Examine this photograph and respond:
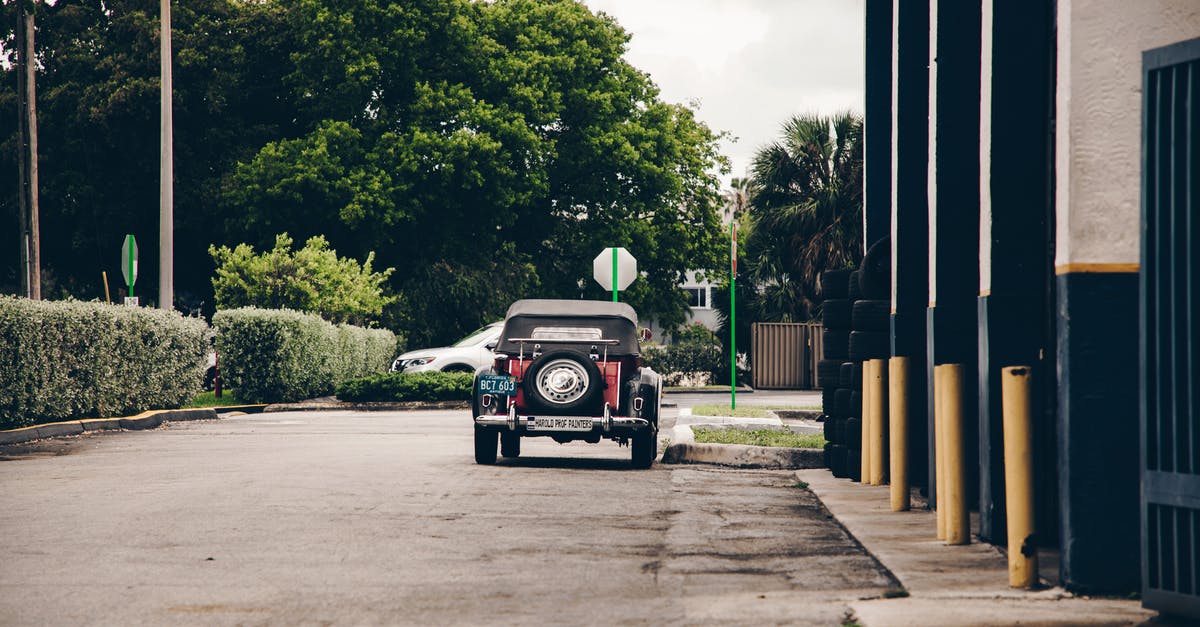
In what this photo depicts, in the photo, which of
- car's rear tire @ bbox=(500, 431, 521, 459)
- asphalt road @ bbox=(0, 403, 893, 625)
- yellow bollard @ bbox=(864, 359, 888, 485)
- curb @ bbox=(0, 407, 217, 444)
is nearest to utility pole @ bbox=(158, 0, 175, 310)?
curb @ bbox=(0, 407, 217, 444)

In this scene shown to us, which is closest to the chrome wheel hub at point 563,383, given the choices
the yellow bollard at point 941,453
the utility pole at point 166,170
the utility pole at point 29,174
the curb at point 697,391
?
the yellow bollard at point 941,453

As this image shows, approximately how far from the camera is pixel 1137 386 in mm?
6840

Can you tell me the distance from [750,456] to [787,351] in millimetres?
23912

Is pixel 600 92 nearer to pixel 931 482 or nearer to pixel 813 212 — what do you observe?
pixel 813 212

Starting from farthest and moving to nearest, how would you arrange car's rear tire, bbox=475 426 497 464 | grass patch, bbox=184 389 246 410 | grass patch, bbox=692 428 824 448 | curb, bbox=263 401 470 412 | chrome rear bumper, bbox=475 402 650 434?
curb, bbox=263 401 470 412 → grass patch, bbox=184 389 246 410 → grass patch, bbox=692 428 824 448 → car's rear tire, bbox=475 426 497 464 → chrome rear bumper, bbox=475 402 650 434

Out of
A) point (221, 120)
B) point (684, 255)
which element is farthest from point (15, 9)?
point (684, 255)

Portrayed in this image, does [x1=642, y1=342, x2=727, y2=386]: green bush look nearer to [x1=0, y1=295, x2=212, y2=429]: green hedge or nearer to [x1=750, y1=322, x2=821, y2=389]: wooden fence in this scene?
[x1=750, y1=322, x2=821, y2=389]: wooden fence

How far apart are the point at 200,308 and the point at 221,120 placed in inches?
284

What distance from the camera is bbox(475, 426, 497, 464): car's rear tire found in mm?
14617

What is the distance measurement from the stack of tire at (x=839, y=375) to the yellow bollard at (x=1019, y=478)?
595cm

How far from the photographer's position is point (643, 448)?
47.9 feet

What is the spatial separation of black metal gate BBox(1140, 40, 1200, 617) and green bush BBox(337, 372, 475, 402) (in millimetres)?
23111

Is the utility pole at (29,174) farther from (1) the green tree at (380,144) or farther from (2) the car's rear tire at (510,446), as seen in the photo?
(2) the car's rear tire at (510,446)

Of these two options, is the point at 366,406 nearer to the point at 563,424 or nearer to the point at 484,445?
the point at 484,445
